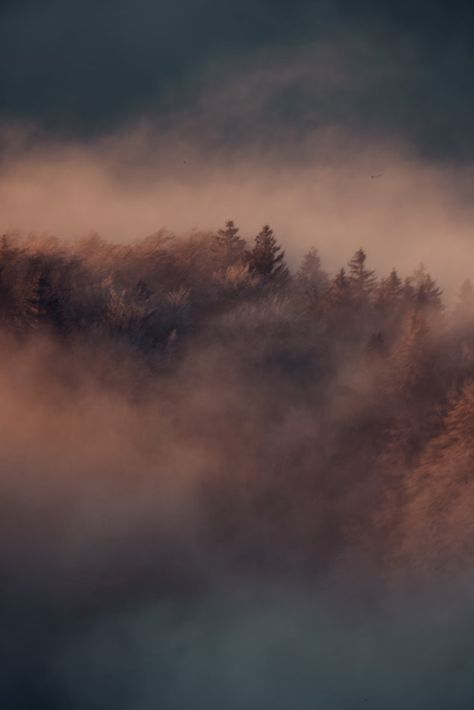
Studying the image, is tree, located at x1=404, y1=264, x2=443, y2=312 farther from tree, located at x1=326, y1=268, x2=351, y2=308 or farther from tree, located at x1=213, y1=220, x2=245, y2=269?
tree, located at x1=213, y1=220, x2=245, y2=269

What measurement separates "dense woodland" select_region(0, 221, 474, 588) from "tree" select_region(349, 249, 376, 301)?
3059 millimetres

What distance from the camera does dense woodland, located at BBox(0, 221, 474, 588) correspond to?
28109 millimetres

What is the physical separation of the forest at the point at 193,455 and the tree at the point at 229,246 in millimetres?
4166

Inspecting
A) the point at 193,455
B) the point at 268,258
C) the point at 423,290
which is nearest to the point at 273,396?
the point at 193,455

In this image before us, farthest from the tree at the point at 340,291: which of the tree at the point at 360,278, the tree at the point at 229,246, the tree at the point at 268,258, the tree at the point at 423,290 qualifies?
the tree at the point at 229,246

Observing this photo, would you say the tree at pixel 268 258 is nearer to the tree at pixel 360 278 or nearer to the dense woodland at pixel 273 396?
the dense woodland at pixel 273 396

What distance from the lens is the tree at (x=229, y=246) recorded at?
3716 centimetres

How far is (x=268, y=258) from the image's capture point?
1474 inches

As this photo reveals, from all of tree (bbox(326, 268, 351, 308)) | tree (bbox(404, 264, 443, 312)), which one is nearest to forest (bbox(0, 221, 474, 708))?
tree (bbox(404, 264, 443, 312))

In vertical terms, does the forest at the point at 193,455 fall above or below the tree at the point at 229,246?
below

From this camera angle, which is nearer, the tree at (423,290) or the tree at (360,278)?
the tree at (423,290)

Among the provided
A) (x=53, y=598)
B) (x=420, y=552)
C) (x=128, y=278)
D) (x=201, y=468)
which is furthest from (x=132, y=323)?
(x=420, y=552)

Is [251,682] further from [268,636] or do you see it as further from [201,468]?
[201,468]

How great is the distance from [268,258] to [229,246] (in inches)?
91.0
